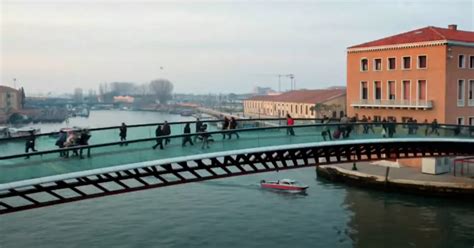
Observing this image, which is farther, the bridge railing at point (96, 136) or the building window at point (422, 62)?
the building window at point (422, 62)

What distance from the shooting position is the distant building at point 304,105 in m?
48.6

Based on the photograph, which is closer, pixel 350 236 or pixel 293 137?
pixel 293 137

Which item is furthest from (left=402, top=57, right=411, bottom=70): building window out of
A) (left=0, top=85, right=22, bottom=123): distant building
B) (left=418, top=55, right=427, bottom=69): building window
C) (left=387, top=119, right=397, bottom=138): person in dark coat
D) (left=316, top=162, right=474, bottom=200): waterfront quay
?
(left=0, top=85, right=22, bottom=123): distant building

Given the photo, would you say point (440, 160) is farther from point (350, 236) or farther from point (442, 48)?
point (350, 236)

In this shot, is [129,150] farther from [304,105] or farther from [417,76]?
[304,105]

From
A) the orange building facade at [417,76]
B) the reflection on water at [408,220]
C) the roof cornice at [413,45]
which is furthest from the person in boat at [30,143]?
the roof cornice at [413,45]

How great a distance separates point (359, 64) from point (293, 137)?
745 inches

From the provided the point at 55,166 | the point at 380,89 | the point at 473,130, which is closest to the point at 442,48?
the point at 380,89

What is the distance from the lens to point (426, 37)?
2905 centimetres

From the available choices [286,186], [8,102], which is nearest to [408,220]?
[286,186]

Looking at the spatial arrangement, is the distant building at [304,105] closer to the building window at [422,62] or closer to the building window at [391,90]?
the building window at [391,90]

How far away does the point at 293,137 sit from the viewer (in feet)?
49.0

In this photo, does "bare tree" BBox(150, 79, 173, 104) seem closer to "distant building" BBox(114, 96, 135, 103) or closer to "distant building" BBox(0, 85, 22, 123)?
"distant building" BBox(114, 96, 135, 103)

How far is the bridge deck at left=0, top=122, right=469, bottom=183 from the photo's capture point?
10.4m
